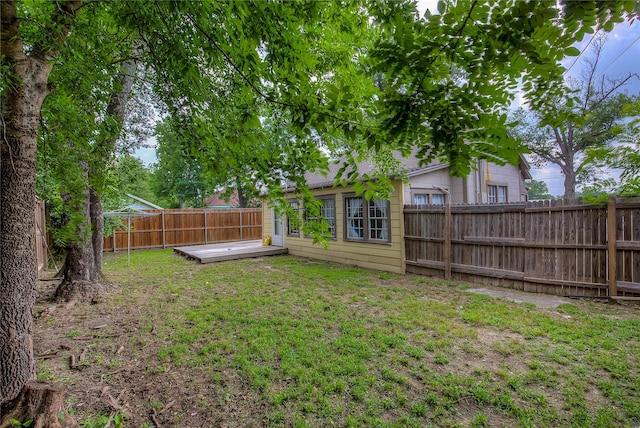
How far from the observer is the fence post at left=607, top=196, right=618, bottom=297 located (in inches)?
186

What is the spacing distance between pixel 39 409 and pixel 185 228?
13.5 meters

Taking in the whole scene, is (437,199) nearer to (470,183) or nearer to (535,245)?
(470,183)

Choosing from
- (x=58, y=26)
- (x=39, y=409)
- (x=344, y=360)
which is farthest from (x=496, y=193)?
(x=39, y=409)

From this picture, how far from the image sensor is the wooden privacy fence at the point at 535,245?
186 inches

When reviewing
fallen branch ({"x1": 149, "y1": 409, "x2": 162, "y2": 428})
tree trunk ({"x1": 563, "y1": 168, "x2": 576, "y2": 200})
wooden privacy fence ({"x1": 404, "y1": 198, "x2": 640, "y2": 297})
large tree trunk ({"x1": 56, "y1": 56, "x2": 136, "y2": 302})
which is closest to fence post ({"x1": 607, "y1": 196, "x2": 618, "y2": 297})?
wooden privacy fence ({"x1": 404, "y1": 198, "x2": 640, "y2": 297})

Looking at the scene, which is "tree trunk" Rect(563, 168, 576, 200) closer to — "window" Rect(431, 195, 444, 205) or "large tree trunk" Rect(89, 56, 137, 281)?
"window" Rect(431, 195, 444, 205)

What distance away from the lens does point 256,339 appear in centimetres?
371

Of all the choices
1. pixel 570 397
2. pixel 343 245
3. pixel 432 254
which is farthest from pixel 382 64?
pixel 343 245

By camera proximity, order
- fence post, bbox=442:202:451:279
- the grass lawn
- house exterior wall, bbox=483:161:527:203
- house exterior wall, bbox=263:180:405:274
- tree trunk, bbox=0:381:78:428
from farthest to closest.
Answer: house exterior wall, bbox=483:161:527:203 < house exterior wall, bbox=263:180:405:274 < fence post, bbox=442:202:451:279 < the grass lawn < tree trunk, bbox=0:381:78:428

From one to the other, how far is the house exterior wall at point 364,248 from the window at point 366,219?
142 millimetres

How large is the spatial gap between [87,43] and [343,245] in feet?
24.5

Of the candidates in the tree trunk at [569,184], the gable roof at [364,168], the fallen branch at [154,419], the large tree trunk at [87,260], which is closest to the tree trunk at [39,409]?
the fallen branch at [154,419]

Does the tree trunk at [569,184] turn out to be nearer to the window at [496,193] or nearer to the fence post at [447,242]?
the window at [496,193]

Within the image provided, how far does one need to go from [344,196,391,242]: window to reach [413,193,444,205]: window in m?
0.80
